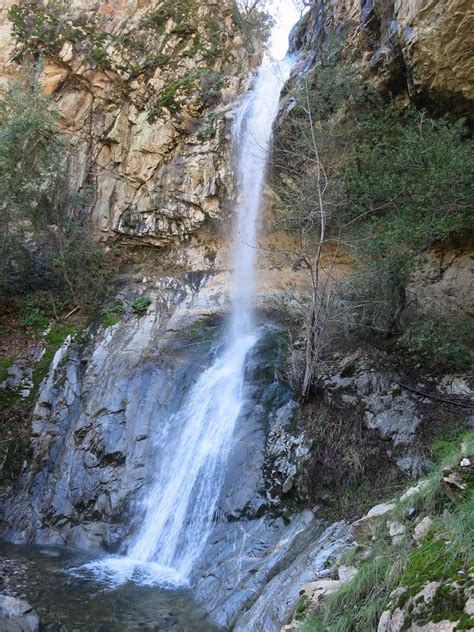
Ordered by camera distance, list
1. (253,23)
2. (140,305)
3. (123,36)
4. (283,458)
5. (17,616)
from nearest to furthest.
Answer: (17,616), (283,458), (140,305), (123,36), (253,23)

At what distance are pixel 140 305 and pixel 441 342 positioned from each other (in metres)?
8.49

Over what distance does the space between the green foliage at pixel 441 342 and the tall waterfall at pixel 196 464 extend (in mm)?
3611

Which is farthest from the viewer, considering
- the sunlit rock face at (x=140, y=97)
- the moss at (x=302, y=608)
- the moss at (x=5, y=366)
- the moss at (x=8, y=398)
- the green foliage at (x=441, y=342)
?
the sunlit rock face at (x=140, y=97)

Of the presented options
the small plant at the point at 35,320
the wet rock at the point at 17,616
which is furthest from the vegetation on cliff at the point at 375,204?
the small plant at the point at 35,320

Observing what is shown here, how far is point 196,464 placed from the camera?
9.07m

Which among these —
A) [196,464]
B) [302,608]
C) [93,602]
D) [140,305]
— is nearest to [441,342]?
[196,464]

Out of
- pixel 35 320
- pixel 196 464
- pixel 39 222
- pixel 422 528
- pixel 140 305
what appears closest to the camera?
pixel 422 528

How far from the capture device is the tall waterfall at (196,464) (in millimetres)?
7848

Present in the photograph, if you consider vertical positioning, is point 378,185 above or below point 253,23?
below

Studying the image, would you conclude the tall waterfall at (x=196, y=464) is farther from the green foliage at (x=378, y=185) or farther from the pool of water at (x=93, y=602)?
the green foliage at (x=378, y=185)

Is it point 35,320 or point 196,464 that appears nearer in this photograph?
point 196,464

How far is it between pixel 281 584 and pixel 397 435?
2.94 meters

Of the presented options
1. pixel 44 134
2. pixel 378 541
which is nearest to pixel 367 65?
pixel 44 134

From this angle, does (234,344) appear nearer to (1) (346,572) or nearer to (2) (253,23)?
(1) (346,572)
